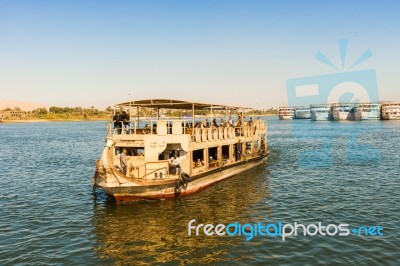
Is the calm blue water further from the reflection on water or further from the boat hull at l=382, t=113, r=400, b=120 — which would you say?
the boat hull at l=382, t=113, r=400, b=120

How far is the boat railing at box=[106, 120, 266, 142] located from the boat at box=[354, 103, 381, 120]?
157 m

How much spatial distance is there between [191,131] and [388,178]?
16.9 metres

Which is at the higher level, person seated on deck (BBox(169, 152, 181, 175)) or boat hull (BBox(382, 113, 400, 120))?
boat hull (BBox(382, 113, 400, 120))

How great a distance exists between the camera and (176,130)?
836 inches

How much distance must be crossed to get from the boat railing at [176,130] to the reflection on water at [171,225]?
4.01 metres

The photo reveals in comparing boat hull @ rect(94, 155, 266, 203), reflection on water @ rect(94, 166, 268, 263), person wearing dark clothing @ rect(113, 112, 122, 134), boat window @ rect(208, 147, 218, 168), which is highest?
person wearing dark clothing @ rect(113, 112, 122, 134)

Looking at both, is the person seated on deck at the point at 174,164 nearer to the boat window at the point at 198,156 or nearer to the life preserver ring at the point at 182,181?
the life preserver ring at the point at 182,181

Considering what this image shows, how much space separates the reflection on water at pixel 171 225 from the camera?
13359 mm

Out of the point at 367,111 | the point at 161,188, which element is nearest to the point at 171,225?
the point at 161,188

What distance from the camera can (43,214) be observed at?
18.7 metres

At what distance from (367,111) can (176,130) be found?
173608 mm

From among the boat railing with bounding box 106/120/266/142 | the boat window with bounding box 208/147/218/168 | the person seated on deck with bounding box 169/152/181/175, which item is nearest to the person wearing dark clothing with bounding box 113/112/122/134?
the boat railing with bounding box 106/120/266/142

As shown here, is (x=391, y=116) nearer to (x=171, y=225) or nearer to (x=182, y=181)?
(x=182, y=181)

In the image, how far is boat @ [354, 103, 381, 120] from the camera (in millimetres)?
168175
